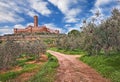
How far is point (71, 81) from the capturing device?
19.7 meters

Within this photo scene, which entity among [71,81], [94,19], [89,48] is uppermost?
[94,19]

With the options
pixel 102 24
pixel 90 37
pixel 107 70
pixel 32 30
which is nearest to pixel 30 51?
pixel 90 37

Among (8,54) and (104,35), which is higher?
(104,35)

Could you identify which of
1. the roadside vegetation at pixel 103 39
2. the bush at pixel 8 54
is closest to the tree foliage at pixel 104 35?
the roadside vegetation at pixel 103 39

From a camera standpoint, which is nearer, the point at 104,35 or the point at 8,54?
the point at 104,35

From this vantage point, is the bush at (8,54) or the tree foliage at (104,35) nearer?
the tree foliage at (104,35)

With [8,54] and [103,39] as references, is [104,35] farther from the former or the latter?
[8,54]

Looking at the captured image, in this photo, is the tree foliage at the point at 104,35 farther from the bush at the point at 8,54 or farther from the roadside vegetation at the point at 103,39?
the bush at the point at 8,54

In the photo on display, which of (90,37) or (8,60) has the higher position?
(90,37)

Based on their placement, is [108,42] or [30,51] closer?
[108,42]

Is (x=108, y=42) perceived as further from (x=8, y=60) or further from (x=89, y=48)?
(x=8, y=60)

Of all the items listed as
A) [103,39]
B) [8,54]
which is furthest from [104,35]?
[8,54]

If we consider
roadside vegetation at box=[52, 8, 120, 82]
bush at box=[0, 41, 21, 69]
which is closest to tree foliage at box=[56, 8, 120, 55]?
roadside vegetation at box=[52, 8, 120, 82]

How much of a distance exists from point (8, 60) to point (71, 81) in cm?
1759
